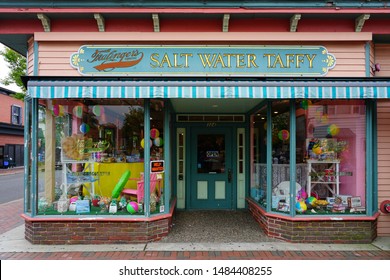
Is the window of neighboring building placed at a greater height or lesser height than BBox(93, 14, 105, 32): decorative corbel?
greater

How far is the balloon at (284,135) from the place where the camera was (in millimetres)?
5586

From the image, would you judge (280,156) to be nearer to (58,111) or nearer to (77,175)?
(77,175)

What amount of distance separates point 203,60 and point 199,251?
3.64 meters

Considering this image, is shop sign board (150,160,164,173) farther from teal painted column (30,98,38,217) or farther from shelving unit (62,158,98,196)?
teal painted column (30,98,38,217)

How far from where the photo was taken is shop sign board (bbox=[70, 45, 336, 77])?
5492mm

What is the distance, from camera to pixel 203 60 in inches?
218

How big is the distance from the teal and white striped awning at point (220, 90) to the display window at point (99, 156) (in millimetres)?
624

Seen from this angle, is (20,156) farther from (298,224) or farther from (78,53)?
(298,224)

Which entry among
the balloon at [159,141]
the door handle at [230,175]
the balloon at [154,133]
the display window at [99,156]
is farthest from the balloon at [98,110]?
the door handle at [230,175]

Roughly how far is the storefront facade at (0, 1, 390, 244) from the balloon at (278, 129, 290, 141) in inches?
0.8

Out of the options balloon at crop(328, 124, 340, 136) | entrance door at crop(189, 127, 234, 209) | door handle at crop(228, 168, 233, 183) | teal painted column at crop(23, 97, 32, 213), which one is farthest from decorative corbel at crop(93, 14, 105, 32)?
balloon at crop(328, 124, 340, 136)

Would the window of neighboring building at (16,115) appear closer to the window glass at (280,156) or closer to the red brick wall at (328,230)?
the window glass at (280,156)

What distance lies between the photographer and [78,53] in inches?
217

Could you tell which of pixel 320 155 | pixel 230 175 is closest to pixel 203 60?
pixel 320 155
